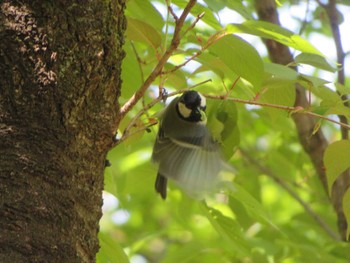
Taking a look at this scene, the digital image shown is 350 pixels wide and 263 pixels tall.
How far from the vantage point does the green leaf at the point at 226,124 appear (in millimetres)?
1728

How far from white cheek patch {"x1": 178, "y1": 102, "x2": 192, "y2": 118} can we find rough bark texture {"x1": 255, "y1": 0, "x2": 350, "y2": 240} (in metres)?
0.48

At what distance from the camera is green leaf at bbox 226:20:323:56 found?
54.7 inches

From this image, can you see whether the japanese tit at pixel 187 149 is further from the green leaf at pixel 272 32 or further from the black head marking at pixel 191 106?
the green leaf at pixel 272 32

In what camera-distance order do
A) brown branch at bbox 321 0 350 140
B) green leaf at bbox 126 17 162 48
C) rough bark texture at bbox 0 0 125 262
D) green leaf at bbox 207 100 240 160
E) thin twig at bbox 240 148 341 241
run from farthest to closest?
thin twig at bbox 240 148 341 241 < brown branch at bbox 321 0 350 140 < green leaf at bbox 207 100 240 160 < green leaf at bbox 126 17 162 48 < rough bark texture at bbox 0 0 125 262

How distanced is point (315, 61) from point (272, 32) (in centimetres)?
17

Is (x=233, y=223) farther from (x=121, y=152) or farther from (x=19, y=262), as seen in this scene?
(x=19, y=262)

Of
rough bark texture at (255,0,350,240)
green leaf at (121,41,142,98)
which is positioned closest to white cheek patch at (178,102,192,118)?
green leaf at (121,41,142,98)

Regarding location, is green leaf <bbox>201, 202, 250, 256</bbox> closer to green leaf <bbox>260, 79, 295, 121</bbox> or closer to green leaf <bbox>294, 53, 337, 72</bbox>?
green leaf <bbox>260, 79, 295, 121</bbox>

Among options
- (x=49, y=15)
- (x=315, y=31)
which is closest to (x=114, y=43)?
(x=49, y=15)

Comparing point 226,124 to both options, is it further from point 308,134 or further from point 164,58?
point 308,134

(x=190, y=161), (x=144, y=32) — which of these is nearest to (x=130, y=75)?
(x=144, y=32)

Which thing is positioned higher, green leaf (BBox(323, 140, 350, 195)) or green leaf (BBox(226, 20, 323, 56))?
green leaf (BBox(226, 20, 323, 56))

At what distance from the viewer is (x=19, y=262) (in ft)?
3.69

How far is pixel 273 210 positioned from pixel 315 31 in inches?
48.5
